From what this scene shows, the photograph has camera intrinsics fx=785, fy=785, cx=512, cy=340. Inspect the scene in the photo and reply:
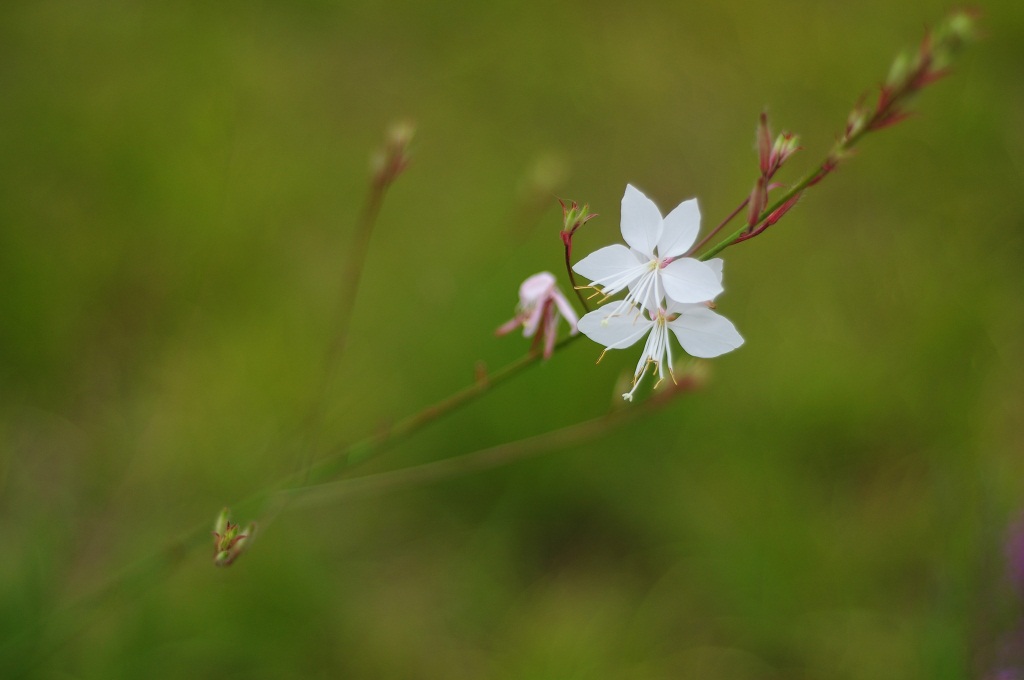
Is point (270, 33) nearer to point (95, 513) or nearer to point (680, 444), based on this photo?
point (95, 513)

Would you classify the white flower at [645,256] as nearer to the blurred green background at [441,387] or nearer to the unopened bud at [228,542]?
the unopened bud at [228,542]

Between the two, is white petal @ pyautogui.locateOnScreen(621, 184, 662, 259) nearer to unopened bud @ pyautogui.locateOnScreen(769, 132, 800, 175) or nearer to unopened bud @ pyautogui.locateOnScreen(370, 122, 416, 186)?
unopened bud @ pyautogui.locateOnScreen(769, 132, 800, 175)

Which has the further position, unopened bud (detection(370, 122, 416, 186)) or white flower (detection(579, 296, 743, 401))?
unopened bud (detection(370, 122, 416, 186))

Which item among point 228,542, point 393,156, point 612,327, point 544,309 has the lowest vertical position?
point 228,542

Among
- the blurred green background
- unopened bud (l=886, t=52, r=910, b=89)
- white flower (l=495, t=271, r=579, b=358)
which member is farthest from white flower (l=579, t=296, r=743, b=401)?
the blurred green background

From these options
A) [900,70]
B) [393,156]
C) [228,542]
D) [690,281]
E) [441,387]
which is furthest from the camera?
[441,387]

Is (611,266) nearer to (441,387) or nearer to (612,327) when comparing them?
(612,327)

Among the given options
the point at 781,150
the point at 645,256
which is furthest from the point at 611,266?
the point at 781,150
